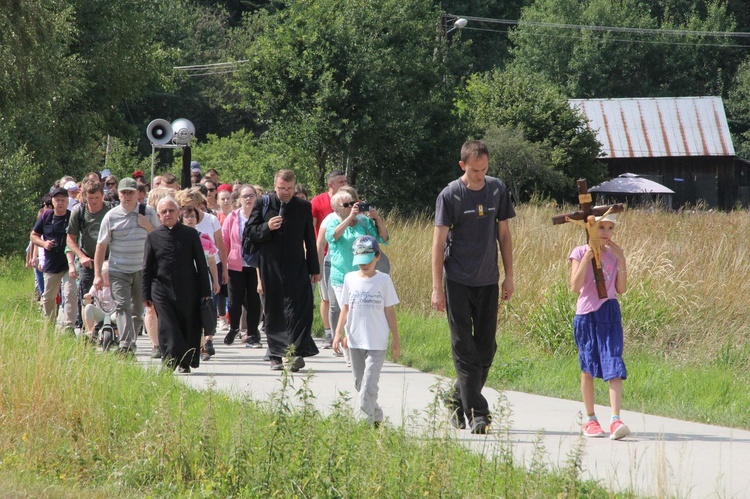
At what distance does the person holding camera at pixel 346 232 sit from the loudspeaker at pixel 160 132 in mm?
9490

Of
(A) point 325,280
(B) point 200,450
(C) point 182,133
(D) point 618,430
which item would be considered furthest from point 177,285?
(C) point 182,133

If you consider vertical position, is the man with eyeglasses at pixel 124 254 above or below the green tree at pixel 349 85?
below

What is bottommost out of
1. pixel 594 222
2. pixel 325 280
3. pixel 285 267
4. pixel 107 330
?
pixel 107 330

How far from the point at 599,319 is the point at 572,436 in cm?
85

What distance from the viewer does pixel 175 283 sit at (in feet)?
33.5

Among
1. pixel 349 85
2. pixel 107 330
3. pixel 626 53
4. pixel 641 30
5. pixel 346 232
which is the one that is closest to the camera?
pixel 346 232

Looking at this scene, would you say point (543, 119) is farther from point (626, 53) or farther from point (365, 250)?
point (365, 250)

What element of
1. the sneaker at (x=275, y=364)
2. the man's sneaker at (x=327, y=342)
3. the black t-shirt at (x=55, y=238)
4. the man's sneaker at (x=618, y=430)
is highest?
the black t-shirt at (x=55, y=238)

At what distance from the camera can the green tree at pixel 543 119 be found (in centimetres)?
4225

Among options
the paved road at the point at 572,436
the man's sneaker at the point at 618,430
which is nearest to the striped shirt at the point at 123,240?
the paved road at the point at 572,436

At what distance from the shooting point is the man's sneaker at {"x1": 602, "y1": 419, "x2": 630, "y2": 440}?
23.6ft

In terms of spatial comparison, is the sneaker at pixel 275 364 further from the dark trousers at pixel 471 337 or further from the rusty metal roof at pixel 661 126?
the rusty metal roof at pixel 661 126

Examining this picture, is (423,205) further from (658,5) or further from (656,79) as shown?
(658,5)

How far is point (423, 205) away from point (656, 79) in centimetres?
4179
